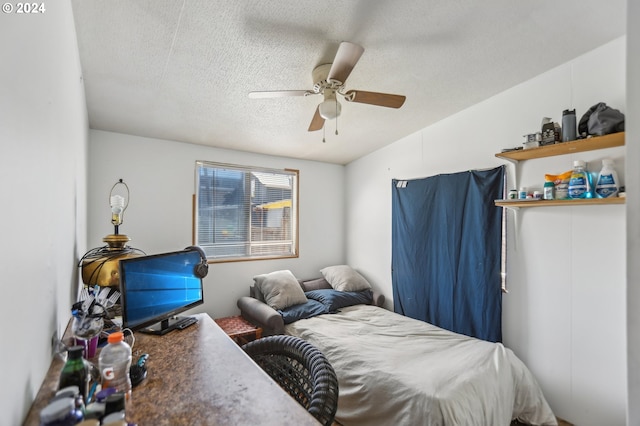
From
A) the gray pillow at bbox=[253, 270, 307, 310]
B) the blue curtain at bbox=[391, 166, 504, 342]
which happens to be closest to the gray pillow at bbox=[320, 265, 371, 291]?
the blue curtain at bbox=[391, 166, 504, 342]

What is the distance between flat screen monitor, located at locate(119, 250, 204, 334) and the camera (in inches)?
55.7

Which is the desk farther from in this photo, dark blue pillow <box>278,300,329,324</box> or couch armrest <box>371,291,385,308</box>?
couch armrest <box>371,291,385,308</box>

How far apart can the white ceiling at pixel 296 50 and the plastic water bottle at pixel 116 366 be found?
5.26 ft

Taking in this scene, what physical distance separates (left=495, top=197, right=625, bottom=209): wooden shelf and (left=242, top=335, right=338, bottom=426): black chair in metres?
1.97

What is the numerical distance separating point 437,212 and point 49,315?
3.00 metres

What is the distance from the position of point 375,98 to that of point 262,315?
224 centimetres

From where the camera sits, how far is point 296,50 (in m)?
1.86

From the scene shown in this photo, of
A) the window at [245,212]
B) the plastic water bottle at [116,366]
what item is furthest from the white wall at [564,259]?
the plastic water bottle at [116,366]

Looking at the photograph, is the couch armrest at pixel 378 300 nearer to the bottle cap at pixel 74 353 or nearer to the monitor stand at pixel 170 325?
the monitor stand at pixel 170 325

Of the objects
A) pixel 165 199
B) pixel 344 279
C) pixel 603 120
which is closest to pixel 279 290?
pixel 344 279

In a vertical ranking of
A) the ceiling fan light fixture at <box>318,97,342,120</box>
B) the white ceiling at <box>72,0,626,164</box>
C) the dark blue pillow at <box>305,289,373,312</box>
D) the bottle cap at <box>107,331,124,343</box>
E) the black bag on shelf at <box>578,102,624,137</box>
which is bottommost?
the dark blue pillow at <box>305,289,373,312</box>

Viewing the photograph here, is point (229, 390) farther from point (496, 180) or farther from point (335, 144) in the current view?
point (335, 144)

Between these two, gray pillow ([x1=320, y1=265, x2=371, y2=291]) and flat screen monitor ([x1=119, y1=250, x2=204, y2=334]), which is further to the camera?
gray pillow ([x1=320, y1=265, x2=371, y2=291])

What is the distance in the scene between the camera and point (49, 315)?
1.03m
